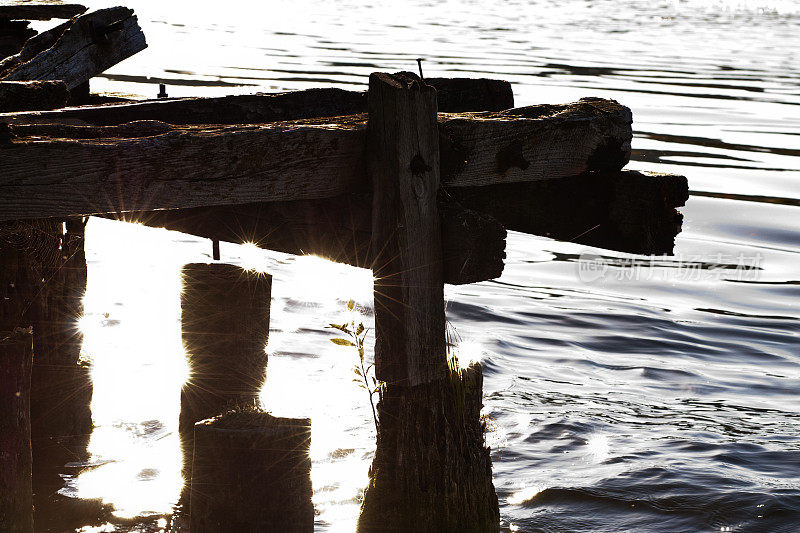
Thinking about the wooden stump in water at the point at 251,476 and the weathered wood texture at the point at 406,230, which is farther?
the weathered wood texture at the point at 406,230

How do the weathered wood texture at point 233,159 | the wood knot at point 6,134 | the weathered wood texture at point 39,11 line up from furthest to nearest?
1. the weathered wood texture at point 39,11
2. the weathered wood texture at point 233,159
3. the wood knot at point 6,134

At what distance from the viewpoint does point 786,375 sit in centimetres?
834

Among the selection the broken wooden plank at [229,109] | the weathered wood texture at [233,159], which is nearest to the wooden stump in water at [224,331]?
the broken wooden plank at [229,109]

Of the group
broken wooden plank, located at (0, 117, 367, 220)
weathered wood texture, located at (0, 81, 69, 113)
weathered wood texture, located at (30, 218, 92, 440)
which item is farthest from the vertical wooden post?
weathered wood texture, located at (30, 218, 92, 440)

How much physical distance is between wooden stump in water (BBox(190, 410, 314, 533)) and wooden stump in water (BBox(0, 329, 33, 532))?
0.66 m

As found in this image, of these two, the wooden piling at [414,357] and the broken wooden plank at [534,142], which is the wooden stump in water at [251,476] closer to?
the wooden piling at [414,357]

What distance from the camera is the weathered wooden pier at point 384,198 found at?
3816mm

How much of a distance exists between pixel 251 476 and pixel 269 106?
2.10 meters

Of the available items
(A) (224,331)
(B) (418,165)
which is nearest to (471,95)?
(B) (418,165)

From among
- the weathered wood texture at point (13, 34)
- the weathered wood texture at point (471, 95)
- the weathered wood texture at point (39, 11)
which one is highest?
the weathered wood texture at point (39, 11)

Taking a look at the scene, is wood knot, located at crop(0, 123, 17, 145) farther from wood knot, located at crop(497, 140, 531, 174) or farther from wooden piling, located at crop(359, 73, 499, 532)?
wood knot, located at crop(497, 140, 531, 174)

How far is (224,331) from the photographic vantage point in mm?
5832

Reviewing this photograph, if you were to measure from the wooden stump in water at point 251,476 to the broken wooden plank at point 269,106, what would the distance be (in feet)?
5.36

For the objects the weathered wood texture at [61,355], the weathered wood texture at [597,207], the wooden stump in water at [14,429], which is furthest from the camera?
the weathered wood texture at [61,355]
